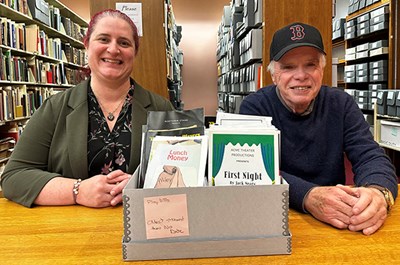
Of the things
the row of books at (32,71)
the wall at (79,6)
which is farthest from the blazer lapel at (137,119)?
the wall at (79,6)

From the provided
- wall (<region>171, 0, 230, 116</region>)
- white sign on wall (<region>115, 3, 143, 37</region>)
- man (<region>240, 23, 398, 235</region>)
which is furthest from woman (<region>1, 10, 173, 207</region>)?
wall (<region>171, 0, 230, 116</region>)

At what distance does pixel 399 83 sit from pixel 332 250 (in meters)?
4.95

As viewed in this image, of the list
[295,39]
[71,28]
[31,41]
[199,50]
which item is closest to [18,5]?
[31,41]

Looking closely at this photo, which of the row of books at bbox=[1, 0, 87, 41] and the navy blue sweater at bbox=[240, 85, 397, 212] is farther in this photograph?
the row of books at bbox=[1, 0, 87, 41]

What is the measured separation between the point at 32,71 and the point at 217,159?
15.7 feet

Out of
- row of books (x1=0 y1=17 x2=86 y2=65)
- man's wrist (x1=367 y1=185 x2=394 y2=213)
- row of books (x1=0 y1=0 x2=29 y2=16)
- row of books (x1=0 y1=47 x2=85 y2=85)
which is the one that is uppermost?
row of books (x1=0 y1=0 x2=29 y2=16)

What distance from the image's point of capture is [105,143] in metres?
1.49

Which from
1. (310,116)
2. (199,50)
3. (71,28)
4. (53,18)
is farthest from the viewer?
(199,50)

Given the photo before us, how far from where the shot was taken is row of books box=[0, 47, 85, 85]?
416 cm

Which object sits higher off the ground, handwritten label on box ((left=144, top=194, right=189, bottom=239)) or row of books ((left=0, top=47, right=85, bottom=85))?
row of books ((left=0, top=47, right=85, bottom=85))

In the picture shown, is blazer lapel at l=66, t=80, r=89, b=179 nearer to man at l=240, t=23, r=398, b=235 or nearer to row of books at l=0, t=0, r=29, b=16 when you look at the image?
man at l=240, t=23, r=398, b=235

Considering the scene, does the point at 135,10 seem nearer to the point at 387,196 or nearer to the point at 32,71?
the point at 387,196

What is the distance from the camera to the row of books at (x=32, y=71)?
416 cm

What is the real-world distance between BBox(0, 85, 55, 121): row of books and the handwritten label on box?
3.85 metres
